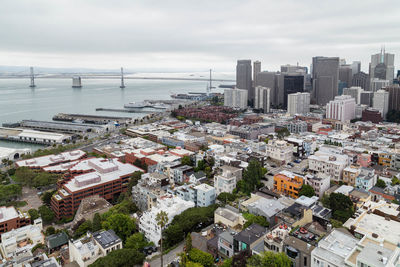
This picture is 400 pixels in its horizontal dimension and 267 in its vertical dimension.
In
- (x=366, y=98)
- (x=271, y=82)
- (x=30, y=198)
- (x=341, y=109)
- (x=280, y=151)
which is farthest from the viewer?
(x=271, y=82)

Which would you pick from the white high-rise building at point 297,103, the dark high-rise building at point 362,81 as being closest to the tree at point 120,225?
the white high-rise building at point 297,103

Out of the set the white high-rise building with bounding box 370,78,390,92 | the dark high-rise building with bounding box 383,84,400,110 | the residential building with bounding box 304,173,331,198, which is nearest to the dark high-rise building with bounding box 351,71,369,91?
the white high-rise building with bounding box 370,78,390,92

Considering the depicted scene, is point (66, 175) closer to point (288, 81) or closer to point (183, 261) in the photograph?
point (183, 261)

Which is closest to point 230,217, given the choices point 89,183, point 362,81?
point 89,183

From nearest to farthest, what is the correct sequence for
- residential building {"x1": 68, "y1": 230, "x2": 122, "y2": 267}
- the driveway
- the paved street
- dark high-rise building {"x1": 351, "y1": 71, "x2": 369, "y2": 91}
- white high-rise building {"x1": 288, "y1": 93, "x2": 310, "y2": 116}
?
1. residential building {"x1": 68, "y1": 230, "x2": 122, "y2": 267}
2. the paved street
3. the driveway
4. white high-rise building {"x1": 288, "y1": 93, "x2": 310, "y2": 116}
5. dark high-rise building {"x1": 351, "y1": 71, "x2": 369, "y2": 91}

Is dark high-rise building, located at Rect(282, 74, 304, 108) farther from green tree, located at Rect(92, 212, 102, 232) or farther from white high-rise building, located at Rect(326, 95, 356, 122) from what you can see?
green tree, located at Rect(92, 212, 102, 232)

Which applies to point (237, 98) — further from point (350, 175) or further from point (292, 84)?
point (350, 175)

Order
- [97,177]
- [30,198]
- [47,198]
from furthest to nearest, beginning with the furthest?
[30,198] → [97,177] → [47,198]
